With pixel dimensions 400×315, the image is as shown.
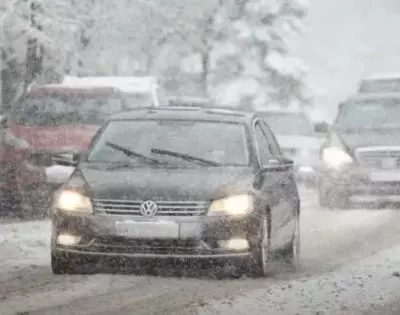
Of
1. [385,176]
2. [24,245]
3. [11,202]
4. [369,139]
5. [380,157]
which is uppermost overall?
[369,139]

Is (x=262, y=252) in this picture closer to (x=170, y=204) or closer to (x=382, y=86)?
(x=170, y=204)

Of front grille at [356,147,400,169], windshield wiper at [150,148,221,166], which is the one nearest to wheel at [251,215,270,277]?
windshield wiper at [150,148,221,166]

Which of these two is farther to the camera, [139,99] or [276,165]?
[139,99]

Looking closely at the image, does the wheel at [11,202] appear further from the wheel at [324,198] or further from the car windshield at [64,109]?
the wheel at [324,198]

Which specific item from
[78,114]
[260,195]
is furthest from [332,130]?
[260,195]

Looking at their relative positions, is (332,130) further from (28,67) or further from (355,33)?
(355,33)

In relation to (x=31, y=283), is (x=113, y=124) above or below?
above

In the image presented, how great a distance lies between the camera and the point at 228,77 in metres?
52.0

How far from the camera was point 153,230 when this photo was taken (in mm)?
10242

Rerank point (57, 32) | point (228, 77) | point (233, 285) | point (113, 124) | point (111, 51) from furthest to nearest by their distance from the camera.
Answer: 1. point (228, 77)
2. point (111, 51)
3. point (57, 32)
4. point (113, 124)
5. point (233, 285)

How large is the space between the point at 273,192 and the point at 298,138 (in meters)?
16.9

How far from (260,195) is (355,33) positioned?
85.7m

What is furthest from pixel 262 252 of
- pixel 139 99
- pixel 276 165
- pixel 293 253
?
pixel 139 99

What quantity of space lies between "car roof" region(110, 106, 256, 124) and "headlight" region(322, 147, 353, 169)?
7.13 metres
